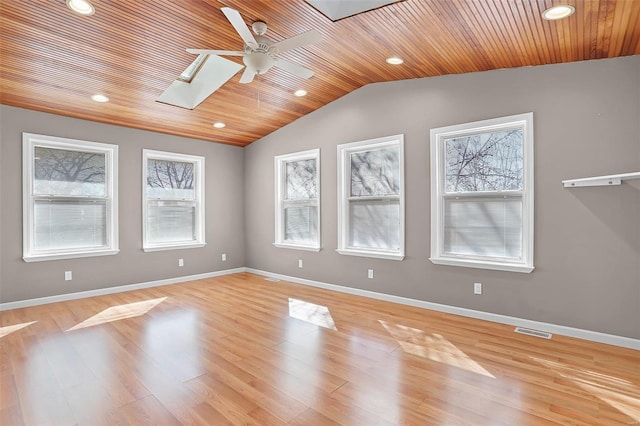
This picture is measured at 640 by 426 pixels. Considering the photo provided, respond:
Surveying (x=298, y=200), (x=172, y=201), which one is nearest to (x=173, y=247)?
(x=172, y=201)

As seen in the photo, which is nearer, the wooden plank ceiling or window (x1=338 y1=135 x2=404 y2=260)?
the wooden plank ceiling

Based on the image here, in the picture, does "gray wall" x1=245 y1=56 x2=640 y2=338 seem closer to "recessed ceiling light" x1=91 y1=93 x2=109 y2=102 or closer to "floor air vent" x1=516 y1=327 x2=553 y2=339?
"floor air vent" x1=516 y1=327 x2=553 y2=339

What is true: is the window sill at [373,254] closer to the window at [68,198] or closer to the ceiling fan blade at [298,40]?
the ceiling fan blade at [298,40]

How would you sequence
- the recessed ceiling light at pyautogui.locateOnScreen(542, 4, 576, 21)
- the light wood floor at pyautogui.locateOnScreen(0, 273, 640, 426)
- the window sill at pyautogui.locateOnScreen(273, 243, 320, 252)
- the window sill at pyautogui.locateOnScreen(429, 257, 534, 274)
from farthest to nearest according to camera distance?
the window sill at pyautogui.locateOnScreen(273, 243, 320, 252)
the window sill at pyautogui.locateOnScreen(429, 257, 534, 274)
the recessed ceiling light at pyautogui.locateOnScreen(542, 4, 576, 21)
the light wood floor at pyautogui.locateOnScreen(0, 273, 640, 426)

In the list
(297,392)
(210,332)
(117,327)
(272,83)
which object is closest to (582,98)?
(272,83)

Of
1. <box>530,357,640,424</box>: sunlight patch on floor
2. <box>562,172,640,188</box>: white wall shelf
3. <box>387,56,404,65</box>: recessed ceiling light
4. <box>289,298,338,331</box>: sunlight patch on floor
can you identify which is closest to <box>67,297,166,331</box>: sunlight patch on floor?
<box>289,298,338,331</box>: sunlight patch on floor

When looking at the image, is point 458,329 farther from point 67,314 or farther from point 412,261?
point 67,314

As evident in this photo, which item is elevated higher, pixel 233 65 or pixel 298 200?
pixel 233 65

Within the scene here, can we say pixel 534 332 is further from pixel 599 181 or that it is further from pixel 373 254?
pixel 373 254

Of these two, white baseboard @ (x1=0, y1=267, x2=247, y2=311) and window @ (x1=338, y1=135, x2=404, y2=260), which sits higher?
window @ (x1=338, y1=135, x2=404, y2=260)

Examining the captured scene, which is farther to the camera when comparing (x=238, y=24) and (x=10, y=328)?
(x=10, y=328)

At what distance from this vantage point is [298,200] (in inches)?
232

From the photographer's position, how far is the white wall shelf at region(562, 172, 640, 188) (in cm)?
285

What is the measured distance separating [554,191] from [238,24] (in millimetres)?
3349
